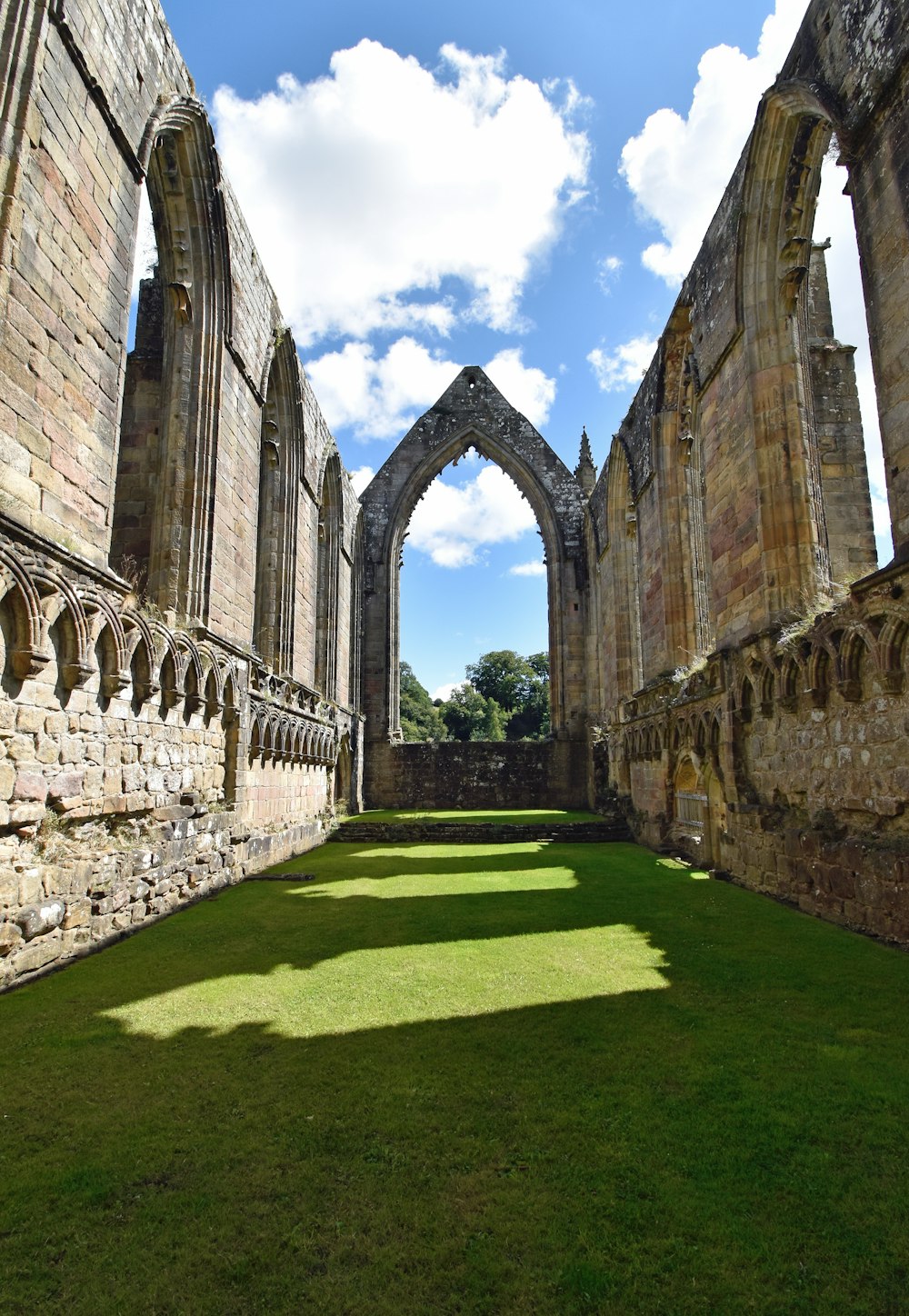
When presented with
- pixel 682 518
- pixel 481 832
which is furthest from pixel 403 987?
pixel 682 518

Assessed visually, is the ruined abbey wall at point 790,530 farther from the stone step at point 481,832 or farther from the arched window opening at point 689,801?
the stone step at point 481,832

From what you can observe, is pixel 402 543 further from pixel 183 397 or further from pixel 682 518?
pixel 183 397

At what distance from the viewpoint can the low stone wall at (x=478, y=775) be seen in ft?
56.3

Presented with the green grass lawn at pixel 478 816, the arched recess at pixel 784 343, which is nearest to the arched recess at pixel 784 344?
the arched recess at pixel 784 343

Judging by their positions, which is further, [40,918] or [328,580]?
[328,580]

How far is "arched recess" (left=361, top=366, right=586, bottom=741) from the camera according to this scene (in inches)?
705

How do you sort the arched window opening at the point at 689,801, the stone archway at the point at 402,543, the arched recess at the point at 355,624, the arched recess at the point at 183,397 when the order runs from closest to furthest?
1. the arched recess at the point at 183,397
2. the arched window opening at the point at 689,801
3. the arched recess at the point at 355,624
4. the stone archway at the point at 402,543

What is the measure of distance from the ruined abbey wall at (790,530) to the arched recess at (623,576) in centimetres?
213

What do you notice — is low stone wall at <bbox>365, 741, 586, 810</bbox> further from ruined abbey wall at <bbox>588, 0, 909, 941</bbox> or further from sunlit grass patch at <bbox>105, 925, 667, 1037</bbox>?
sunlit grass patch at <bbox>105, 925, 667, 1037</bbox>

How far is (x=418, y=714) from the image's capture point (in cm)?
4662

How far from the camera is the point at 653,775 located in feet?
34.3

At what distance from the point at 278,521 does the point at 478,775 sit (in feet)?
29.2

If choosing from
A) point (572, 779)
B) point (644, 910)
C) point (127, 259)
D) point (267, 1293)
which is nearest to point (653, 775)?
point (644, 910)

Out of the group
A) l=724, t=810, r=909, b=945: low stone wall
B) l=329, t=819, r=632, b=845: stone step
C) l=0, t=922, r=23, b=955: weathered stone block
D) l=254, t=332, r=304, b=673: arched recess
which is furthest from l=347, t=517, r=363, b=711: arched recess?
l=0, t=922, r=23, b=955: weathered stone block
